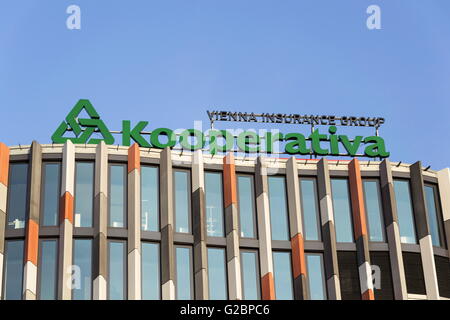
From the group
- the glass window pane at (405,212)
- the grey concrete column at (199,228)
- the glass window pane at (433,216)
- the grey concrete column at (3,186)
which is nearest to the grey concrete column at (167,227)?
the grey concrete column at (199,228)

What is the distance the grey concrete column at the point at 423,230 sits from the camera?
56.8 m

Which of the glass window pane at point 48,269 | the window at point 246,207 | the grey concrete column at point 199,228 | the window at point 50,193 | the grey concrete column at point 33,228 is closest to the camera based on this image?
the grey concrete column at point 33,228

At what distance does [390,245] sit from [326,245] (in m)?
4.64

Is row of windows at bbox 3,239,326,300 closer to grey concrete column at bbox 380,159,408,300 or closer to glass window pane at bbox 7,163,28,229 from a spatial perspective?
glass window pane at bbox 7,163,28,229

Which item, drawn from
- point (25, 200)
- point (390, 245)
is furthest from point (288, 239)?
point (25, 200)

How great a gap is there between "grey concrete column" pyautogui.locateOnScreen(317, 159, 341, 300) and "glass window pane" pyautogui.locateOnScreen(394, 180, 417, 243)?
17.0 ft

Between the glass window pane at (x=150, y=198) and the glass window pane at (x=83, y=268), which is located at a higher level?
the glass window pane at (x=150, y=198)

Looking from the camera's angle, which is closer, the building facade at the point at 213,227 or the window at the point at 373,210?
the building facade at the point at 213,227

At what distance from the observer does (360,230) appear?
5775cm

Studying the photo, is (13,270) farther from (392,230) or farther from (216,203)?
(392,230)

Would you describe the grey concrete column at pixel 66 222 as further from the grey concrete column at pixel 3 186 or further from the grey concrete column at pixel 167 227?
the grey concrete column at pixel 167 227

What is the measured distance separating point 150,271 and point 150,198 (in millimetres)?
5440

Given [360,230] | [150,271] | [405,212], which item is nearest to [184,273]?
[150,271]

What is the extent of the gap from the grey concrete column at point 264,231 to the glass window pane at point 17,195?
16126 millimetres
